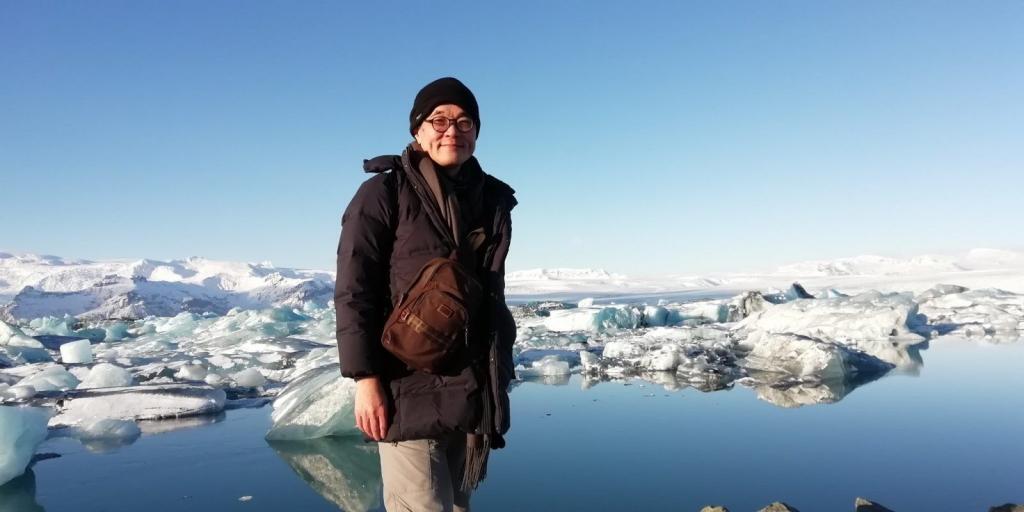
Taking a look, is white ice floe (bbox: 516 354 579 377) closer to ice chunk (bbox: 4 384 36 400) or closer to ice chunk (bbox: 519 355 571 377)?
ice chunk (bbox: 519 355 571 377)

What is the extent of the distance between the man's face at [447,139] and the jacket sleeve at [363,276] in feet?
0.54

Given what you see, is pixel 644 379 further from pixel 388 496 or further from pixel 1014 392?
pixel 388 496

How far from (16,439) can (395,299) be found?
3.52 meters

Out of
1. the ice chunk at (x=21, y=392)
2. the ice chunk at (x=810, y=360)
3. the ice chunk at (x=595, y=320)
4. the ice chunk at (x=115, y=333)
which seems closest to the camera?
the ice chunk at (x=21, y=392)

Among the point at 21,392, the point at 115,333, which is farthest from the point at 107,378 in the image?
the point at 115,333

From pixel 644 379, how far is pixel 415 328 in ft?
20.0

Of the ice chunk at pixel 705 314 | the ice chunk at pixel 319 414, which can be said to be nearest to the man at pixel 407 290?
the ice chunk at pixel 319 414

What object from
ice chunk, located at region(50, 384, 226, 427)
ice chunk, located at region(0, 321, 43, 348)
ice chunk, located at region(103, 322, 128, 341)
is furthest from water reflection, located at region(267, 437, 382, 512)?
ice chunk, located at region(103, 322, 128, 341)

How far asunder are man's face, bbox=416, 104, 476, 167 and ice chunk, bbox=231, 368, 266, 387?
6454 millimetres

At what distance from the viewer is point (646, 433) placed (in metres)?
4.28

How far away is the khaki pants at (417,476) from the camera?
1438 millimetres

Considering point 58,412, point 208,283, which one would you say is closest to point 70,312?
point 208,283

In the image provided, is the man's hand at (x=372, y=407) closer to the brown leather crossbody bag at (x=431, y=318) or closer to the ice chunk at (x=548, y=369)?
the brown leather crossbody bag at (x=431, y=318)

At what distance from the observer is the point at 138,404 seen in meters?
5.12
